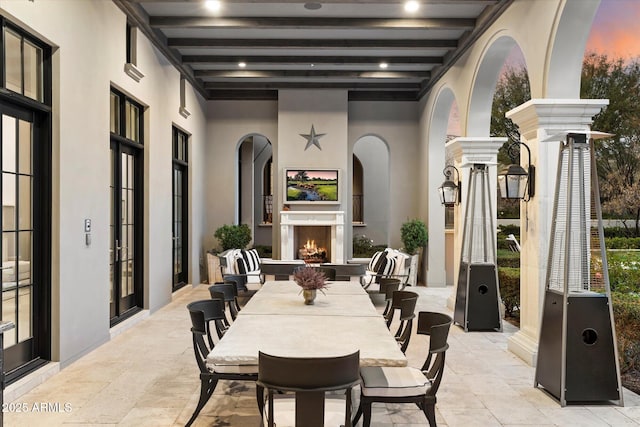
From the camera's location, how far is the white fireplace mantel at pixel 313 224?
10.5m

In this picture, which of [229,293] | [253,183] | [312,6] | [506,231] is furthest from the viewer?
[506,231]

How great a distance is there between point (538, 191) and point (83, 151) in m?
4.40


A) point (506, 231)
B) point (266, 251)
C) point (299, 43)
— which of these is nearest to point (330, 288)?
point (299, 43)

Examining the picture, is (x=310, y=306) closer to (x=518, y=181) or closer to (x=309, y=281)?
(x=309, y=281)

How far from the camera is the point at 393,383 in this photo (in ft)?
9.59

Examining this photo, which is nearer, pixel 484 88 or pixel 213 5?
pixel 213 5

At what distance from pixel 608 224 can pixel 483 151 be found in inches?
344

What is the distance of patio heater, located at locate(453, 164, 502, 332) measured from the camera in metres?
6.24

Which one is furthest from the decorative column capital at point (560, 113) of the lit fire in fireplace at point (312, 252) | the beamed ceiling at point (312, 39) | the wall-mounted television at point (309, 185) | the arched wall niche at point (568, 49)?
the lit fire in fireplace at point (312, 252)

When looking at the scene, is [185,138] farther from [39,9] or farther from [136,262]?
→ [39,9]

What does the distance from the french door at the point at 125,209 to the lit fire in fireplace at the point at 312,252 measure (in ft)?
15.0

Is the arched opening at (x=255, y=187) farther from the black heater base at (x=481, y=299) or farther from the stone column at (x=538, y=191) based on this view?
the stone column at (x=538, y=191)

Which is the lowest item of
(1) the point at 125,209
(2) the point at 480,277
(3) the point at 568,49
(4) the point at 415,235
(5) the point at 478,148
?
(2) the point at 480,277

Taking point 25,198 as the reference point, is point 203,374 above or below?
below
